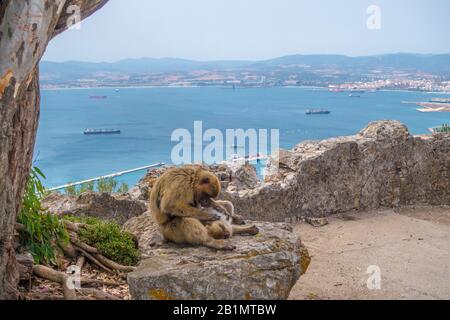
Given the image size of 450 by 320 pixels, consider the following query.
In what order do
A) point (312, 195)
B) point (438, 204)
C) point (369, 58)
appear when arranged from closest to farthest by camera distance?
point (312, 195) → point (438, 204) → point (369, 58)

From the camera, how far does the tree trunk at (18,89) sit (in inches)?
171

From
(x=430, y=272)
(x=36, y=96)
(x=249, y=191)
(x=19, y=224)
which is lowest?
(x=430, y=272)

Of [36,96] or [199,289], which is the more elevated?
[36,96]

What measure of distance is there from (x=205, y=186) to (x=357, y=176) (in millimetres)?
7260

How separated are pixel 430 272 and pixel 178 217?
16.3 feet

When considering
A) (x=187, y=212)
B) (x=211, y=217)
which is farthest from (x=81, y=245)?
(x=211, y=217)

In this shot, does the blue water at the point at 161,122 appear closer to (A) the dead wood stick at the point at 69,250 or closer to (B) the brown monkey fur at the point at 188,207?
(A) the dead wood stick at the point at 69,250

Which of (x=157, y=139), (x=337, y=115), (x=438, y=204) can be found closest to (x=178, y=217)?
(x=438, y=204)

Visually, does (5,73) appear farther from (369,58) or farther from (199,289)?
(369,58)

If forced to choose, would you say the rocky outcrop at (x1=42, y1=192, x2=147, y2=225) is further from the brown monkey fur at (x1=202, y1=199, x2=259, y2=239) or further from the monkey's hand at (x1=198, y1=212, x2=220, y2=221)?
the monkey's hand at (x1=198, y1=212, x2=220, y2=221)

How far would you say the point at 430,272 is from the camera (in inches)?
352

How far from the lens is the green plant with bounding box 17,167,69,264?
6.23 m

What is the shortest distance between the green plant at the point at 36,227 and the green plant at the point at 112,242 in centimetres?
64

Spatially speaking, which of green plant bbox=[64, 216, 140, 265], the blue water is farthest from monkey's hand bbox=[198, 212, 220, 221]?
the blue water
